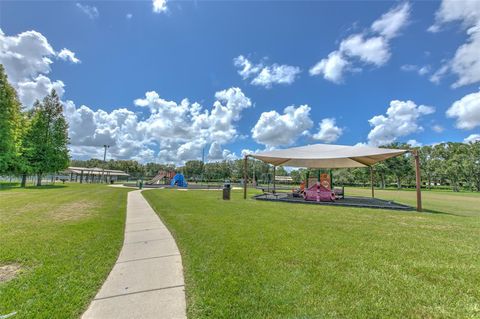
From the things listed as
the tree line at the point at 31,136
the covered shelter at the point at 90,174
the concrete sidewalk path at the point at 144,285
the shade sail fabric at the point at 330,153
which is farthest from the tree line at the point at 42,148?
the concrete sidewalk path at the point at 144,285

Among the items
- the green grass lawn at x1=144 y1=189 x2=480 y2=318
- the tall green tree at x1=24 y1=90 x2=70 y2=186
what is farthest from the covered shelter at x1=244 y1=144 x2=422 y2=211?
the tall green tree at x1=24 y1=90 x2=70 y2=186

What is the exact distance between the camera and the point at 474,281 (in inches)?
135

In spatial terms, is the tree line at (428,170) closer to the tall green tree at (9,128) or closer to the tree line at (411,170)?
the tree line at (411,170)

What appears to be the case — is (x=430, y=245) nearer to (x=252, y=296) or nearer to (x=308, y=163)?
(x=252, y=296)

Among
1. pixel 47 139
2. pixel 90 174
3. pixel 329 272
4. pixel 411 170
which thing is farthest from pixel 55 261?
pixel 411 170

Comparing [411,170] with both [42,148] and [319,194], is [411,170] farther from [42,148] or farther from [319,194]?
[42,148]

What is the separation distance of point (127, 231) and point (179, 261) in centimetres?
314

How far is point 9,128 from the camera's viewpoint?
21906 millimetres

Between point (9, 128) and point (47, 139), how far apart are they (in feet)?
21.3

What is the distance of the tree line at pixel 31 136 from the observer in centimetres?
2195

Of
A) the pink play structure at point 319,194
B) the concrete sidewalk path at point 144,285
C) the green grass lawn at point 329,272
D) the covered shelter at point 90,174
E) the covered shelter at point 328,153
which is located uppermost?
the covered shelter at point 328,153

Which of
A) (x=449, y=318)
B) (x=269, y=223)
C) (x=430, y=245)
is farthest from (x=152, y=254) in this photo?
(x=430, y=245)

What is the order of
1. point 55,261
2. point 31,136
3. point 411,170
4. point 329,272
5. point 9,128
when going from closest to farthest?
point 329,272, point 55,261, point 9,128, point 31,136, point 411,170

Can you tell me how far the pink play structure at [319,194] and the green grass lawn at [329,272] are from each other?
341 inches
